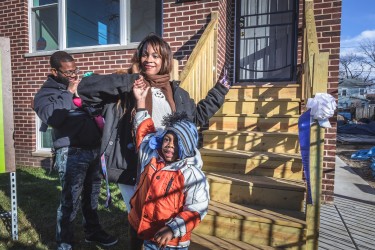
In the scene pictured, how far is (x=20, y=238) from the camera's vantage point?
10.0 ft

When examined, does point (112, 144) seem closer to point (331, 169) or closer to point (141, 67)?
point (141, 67)

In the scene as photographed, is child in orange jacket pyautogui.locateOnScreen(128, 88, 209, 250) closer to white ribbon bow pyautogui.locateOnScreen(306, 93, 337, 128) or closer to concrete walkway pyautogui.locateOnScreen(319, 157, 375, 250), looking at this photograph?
white ribbon bow pyautogui.locateOnScreen(306, 93, 337, 128)

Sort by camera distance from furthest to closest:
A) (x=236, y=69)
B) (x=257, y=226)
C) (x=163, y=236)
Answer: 1. (x=236, y=69)
2. (x=257, y=226)
3. (x=163, y=236)

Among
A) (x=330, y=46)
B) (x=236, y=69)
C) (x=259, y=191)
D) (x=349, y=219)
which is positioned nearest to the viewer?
(x=259, y=191)

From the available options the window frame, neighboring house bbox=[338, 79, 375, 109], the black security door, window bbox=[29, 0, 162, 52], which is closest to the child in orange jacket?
the window frame

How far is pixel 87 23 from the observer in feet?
19.9

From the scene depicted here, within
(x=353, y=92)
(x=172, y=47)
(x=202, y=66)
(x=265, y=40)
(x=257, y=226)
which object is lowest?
(x=257, y=226)

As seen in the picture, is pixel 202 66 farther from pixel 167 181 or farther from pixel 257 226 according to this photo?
pixel 167 181

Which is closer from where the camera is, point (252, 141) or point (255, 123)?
point (252, 141)

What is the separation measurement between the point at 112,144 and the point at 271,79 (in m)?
4.44

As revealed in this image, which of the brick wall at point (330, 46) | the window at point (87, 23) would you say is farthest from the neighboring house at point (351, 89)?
the window at point (87, 23)

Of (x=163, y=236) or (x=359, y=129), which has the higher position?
(x=163, y=236)

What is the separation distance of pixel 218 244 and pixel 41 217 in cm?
238

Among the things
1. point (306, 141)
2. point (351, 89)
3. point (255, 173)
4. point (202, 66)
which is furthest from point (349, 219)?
point (351, 89)
